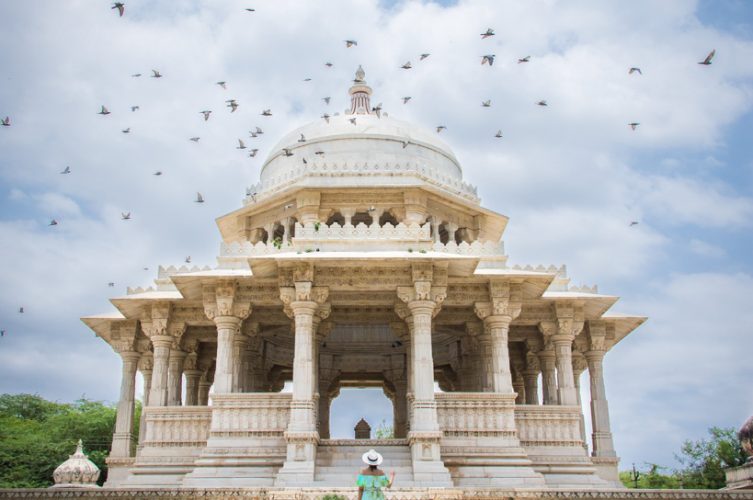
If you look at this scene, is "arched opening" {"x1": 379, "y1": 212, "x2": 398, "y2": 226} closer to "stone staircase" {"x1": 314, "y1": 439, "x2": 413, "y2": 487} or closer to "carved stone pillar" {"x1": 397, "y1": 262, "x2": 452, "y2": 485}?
"carved stone pillar" {"x1": 397, "y1": 262, "x2": 452, "y2": 485}

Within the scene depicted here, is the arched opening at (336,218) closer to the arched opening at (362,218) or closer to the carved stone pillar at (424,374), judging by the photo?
the arched opening at (362,218)

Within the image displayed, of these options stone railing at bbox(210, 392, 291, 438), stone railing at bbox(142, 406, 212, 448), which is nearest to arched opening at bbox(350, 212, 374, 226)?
stone railing at bbox(210, 392, 291, 438)

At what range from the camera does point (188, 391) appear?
27.5 metres

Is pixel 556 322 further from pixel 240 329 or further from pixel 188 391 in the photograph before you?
pixel 188 391

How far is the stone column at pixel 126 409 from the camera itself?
2384 cm

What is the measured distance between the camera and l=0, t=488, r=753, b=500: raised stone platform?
15.7m

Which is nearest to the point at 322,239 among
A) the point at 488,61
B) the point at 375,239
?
the point at 375,239

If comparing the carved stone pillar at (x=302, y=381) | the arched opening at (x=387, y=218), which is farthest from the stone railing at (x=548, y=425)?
the arched opening at (x=387, y=218)

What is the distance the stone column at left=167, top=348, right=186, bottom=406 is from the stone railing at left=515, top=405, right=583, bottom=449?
10.9 m

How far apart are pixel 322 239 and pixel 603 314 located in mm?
10025

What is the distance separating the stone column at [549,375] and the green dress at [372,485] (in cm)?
1441

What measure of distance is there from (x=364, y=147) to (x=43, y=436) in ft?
69.3

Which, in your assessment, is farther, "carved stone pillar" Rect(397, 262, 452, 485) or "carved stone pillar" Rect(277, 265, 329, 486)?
"carved stone pillar" Rect(397, 262, 452, 485)

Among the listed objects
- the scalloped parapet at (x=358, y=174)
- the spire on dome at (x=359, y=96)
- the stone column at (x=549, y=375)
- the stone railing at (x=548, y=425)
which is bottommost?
the stone railing at (x=548, y=425)
